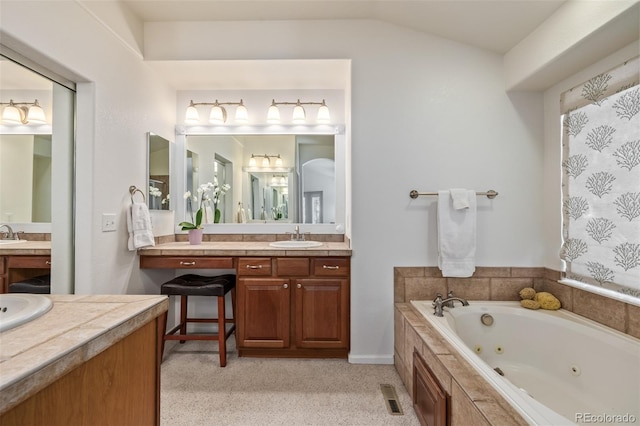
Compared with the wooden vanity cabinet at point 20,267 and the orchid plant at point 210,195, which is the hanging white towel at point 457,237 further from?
the wooden vanity cabinet at point 20,267

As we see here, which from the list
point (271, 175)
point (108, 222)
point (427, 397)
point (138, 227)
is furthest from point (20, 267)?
point (427, 397)

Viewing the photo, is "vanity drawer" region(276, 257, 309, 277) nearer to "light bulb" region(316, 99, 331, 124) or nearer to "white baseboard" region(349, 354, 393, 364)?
"white baseboard" region(349, 354, 393, 364)

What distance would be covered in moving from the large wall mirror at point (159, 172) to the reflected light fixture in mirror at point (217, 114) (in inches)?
13.1

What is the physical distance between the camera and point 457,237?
2.23 meters

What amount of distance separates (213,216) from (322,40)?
1.85 metres

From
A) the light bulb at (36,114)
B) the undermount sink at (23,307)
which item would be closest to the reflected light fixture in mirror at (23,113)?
the light bulb at (36,114)

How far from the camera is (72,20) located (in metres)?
1.72

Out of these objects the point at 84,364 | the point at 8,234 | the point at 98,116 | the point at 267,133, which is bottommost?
the point at 84,364

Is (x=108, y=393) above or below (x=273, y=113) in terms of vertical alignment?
below

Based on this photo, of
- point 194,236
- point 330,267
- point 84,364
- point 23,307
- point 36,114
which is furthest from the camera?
point 194,236

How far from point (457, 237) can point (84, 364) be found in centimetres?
219

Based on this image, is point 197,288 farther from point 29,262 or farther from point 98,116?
point 98,116

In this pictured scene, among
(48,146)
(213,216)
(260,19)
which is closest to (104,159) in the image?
→ (48,146)

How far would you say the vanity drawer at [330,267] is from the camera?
2.30 meters
